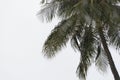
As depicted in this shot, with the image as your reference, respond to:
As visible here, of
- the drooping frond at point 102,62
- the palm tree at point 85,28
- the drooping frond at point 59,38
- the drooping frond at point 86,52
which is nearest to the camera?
the palm tree at point 85,28

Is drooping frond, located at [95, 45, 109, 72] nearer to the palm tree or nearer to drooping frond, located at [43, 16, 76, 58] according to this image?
the palm tree

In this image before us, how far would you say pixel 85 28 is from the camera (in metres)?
24.7

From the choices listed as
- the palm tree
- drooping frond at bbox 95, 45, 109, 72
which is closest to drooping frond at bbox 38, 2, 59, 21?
the palm tree

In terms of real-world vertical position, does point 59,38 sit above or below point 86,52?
above

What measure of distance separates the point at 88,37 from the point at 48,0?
10.4 feet

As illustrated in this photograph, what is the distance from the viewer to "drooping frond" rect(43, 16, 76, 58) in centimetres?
2394

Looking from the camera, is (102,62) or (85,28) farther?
(102,62)

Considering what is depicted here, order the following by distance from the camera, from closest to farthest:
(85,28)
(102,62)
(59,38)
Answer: (59,38) < (85,28) < (102,62)

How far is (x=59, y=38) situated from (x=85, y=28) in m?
1.67

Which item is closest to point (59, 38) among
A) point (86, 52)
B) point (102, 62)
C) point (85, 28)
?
point (85, 28)

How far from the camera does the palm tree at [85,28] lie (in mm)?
23500

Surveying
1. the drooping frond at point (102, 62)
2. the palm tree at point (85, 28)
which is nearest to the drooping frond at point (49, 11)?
the palm tree at point (85, 28)

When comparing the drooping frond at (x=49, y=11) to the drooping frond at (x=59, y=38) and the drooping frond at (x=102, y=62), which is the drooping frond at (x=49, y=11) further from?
the drooping frond at (x=102, y=62)

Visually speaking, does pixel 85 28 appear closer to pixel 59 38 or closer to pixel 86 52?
pixel 86 52
